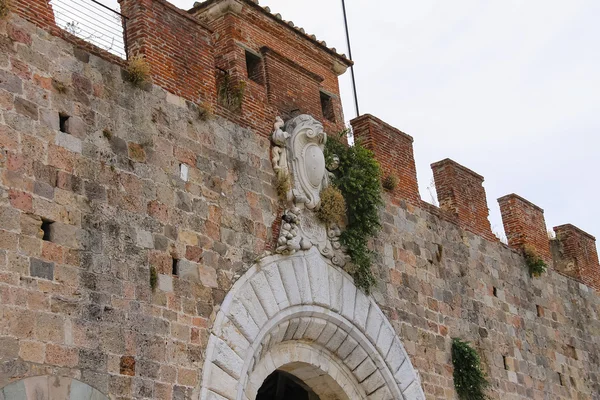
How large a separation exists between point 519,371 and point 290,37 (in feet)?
19.8

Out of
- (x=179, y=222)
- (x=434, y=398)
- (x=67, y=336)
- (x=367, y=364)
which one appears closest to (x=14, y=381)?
(x=67, y=336)

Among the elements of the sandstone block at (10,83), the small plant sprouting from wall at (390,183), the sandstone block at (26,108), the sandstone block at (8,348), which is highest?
the small plant sprouting from wall at (390,183)

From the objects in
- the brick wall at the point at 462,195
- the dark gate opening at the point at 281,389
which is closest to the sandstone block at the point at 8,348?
the dark gate opening at the point at 281,389

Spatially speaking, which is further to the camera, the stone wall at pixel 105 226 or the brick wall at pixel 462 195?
the brick wall at pixel 462 195

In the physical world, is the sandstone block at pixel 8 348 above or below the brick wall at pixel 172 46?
below

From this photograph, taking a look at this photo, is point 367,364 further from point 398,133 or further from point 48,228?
point 48,228

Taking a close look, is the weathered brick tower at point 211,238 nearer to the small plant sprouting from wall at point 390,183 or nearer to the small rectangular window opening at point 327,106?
the small rectangular window opening at point 327,106

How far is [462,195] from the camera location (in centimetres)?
1549

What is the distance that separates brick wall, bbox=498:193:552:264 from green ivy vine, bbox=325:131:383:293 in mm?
4356

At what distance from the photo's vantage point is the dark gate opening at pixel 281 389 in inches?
530

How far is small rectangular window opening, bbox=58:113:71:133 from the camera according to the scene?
30.3ft

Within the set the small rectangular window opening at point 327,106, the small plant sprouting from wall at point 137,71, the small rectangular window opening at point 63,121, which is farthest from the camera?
the small rectangular window opening at point 327,106

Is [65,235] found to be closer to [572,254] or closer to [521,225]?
[521,225]

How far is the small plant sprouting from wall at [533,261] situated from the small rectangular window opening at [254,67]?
20.6 ft
